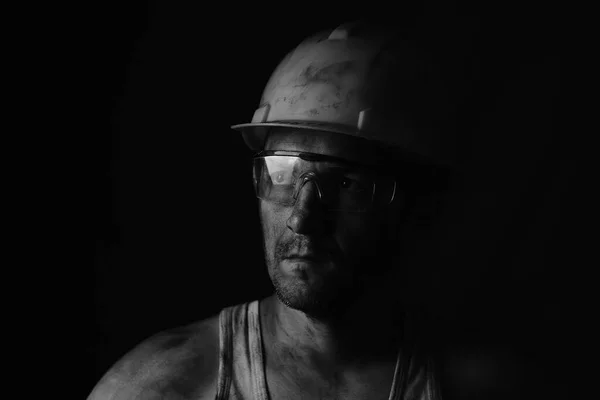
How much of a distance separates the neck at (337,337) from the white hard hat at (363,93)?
0.48 m

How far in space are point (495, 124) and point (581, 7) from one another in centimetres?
53

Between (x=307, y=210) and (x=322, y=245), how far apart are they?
0.10 m

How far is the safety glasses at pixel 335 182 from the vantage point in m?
1.81

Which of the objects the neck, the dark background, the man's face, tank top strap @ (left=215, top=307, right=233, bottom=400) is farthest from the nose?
the dark background

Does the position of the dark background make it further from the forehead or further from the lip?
the lip

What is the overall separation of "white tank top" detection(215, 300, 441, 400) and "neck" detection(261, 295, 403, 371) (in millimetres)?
49

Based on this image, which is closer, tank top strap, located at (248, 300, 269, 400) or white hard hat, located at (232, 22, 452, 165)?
white hard hat, located at (232, 22, 452, 165)

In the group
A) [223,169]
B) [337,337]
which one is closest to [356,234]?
[337,337]

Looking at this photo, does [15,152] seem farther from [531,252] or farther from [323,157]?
[531,252]

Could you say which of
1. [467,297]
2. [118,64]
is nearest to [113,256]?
[118,64]

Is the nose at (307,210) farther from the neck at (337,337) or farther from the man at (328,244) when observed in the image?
the neck at (337,337)

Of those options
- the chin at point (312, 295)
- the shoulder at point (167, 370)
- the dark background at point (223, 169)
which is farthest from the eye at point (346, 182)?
the dark background at point (223, 169)

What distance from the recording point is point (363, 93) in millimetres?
1822

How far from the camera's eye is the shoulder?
1.93 m
